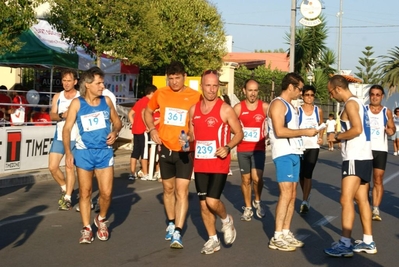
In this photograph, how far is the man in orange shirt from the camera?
27.4ft

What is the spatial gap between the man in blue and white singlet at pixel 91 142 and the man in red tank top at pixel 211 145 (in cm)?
127

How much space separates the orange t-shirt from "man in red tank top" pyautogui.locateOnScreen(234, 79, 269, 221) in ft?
6.93

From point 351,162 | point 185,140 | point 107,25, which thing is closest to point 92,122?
point 185,140

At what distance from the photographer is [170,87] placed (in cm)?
860

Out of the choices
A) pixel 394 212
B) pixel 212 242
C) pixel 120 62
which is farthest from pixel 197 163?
pixel 120 62

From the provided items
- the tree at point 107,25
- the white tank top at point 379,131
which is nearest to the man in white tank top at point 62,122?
the white tank top at point 379,131

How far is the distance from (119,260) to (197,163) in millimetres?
1316

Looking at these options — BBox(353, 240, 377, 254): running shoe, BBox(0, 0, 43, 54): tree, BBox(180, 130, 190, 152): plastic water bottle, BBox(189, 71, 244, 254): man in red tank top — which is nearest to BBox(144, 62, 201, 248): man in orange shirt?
BBox(180, 130, 190, 152): plastic water bottle

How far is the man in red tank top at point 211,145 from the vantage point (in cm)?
780

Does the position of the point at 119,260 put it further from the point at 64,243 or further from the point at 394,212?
the point at 394,212

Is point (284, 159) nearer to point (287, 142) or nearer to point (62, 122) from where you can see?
point (287, 142)

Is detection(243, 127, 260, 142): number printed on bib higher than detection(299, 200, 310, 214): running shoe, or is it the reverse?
detection(243, 127, 260, 142): number printed on bib

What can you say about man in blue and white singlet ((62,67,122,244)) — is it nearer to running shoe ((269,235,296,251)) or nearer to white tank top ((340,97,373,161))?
running shoe ((269,235,296,251))

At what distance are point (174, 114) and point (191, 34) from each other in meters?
19.8
